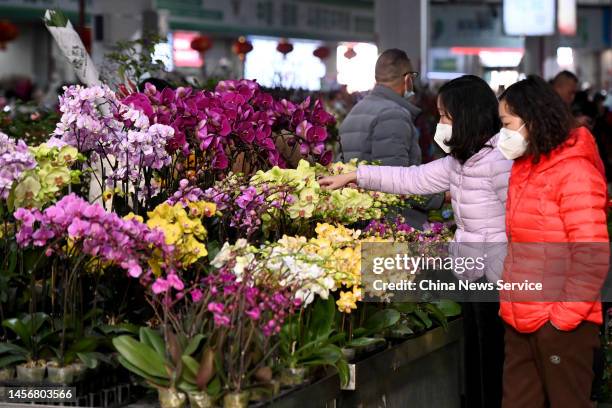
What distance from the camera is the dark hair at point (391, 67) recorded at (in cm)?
643

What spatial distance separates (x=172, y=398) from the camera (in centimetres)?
339

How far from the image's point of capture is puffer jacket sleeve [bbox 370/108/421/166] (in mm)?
6207

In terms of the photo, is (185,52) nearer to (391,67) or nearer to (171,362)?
(391,67)

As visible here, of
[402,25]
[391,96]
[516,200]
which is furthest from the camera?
[402,25]

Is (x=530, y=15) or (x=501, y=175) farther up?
(x=530, y=15)

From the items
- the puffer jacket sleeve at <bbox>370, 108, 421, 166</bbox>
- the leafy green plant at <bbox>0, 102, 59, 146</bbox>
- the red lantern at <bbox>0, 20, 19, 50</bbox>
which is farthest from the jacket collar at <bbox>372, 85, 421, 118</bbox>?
the red lantern at <bbox>0, 20, 19, 50</bbox>

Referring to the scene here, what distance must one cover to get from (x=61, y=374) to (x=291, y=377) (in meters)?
0.69

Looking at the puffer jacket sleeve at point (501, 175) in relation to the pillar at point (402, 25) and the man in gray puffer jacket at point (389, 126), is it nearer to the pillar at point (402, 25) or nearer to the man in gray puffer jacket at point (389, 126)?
the man in gray puffer jacket at point (389, 126)

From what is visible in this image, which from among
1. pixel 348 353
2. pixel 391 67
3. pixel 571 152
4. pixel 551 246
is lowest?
pixel 348 353

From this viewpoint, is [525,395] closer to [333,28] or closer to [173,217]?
[173,217]

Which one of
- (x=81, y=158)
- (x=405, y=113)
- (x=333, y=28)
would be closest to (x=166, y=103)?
(x=81, y=158)

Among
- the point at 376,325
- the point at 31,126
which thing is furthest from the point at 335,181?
the point at 31,126

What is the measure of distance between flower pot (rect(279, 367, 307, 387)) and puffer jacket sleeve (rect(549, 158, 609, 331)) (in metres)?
0.92

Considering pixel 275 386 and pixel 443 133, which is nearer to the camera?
pixel 275 386
